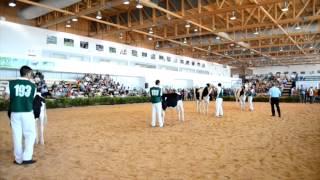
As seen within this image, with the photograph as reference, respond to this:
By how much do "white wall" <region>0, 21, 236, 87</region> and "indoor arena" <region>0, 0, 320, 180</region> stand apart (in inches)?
3.9

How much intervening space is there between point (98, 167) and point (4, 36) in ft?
59.4

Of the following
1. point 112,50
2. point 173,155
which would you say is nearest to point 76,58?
point 112,50

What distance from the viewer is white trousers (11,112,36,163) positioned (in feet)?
16.5

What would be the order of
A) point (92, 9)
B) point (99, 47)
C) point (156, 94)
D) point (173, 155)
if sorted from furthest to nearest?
point (99, 47), point (92, 9), point (156, 94), point (173, 155)

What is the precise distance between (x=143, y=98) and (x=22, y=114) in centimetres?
2421

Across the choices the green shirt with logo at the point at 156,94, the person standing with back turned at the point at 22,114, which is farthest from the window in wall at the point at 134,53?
the person standing with back turned at the point at 22,114

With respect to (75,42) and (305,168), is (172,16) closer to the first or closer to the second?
(75,42)

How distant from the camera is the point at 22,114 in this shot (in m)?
5.02

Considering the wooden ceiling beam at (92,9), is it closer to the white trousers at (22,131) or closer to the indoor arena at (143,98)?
the indoor arena at (143,98)

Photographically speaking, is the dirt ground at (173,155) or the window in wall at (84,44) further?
the window in wall at (84,44)

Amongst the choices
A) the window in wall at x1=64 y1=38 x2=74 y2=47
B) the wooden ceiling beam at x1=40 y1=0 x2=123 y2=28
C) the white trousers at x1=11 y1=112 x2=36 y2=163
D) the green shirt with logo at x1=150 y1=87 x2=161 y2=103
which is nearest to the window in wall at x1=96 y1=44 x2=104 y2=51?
the window in wall at x1=64 y1=38 x2=74 y2=47

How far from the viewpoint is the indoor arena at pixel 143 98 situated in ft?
16.6

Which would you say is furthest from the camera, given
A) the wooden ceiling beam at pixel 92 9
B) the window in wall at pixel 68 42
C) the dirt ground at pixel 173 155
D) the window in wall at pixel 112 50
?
the window in wall at pixel 112 50

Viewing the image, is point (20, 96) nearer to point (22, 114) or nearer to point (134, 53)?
point (22, 114)
